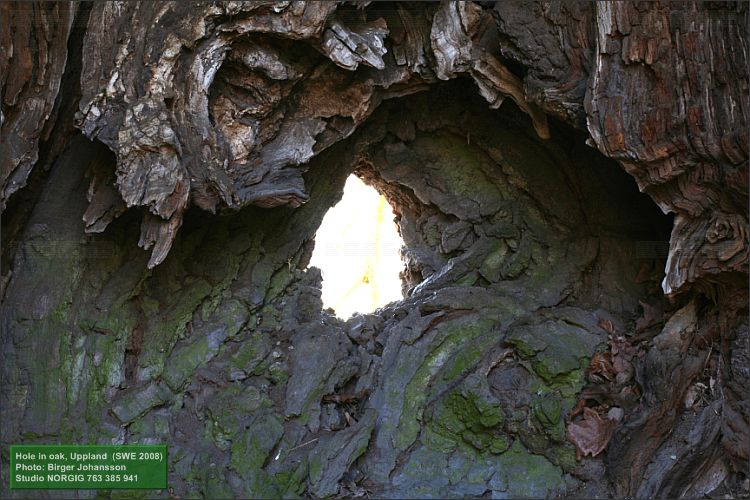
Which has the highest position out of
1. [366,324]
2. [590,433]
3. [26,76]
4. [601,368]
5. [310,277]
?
[26,76]

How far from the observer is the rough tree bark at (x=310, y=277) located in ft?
16.9

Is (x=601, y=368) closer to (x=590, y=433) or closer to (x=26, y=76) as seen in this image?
(x=590, y=433)

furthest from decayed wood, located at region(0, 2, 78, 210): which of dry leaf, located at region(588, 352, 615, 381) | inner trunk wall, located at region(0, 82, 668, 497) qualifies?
dry leaf, located at region(588, 352, 615, 381)

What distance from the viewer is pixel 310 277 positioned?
6.83 m

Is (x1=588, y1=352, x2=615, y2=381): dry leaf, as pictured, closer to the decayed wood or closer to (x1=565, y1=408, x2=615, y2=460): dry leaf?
(x1=565, y1=408, x2=615, y2=460): dry leaf

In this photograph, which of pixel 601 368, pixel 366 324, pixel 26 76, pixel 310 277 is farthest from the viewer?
pixel 310 277

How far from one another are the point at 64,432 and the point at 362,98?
3391 millimetres

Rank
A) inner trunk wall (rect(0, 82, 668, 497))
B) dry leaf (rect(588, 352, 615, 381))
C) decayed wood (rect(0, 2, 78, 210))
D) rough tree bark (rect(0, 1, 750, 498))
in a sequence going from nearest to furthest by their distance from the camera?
1. decayed wood (rect(0, 2, 78, 210))
2. rough tree bark (rect(0, 1, 750, 498))
3. inner trunk wall (rect(0, 82, 668, 497))
4. dry leaf (rect(588, 352, 615, 381))

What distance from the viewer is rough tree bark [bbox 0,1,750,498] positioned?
16.9 ft

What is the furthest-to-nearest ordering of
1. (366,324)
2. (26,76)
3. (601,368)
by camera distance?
1. (366,324)
2. (601,368)
3. (26,76)

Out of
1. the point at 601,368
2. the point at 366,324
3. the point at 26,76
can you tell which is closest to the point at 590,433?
the point at 601,368

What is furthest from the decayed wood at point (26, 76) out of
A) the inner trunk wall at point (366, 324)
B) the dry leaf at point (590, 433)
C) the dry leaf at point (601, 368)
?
the dry leaf at point (601, 368)

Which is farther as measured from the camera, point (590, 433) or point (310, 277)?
point (310, 277)

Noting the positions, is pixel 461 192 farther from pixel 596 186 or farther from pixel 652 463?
pixel 652 463
